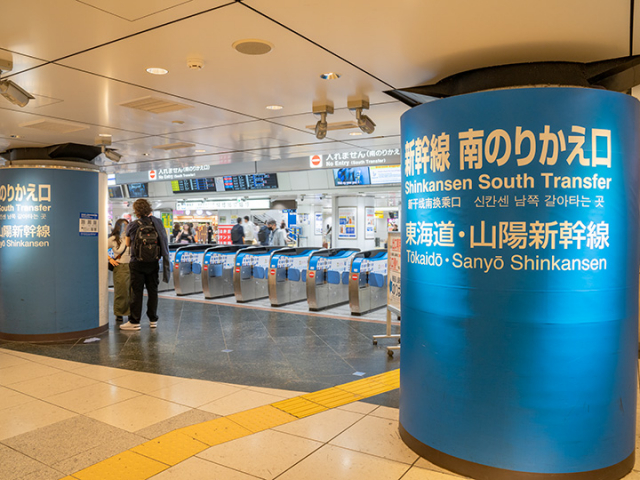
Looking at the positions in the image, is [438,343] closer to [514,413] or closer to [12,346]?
[514,413]

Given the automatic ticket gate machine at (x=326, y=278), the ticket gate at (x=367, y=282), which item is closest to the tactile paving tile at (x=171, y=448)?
the ticket gate at (x=367, y=282)

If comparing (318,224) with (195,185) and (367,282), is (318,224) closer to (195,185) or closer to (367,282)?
(195,185)

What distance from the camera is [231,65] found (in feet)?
11.1

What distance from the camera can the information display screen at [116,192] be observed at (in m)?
19.1

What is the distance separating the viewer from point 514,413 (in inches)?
106

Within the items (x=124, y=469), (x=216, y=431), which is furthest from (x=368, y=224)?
(x=124, y=469)

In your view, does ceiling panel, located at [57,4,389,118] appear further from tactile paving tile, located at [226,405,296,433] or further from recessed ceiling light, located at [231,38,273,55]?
tactile paving tile, located at [226,405,296,433]

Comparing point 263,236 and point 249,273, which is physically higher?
point 263,236

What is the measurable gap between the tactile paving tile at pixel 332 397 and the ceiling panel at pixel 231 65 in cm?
258

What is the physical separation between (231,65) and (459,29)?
1.57 m

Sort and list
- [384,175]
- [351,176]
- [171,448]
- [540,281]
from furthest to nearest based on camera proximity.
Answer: [351,176] → [384,175] → [171,448] → [540,281]

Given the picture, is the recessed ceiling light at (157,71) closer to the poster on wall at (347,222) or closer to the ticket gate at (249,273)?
the ticket gate at (249,273)

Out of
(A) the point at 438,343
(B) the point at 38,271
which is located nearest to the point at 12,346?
(B) the point at 38,271

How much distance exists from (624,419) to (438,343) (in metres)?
1.14
